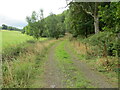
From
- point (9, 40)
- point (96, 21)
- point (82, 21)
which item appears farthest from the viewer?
point (9, 40)

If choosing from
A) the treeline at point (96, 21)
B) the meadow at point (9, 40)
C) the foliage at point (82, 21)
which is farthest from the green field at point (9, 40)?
the foliage at point (82, 21)

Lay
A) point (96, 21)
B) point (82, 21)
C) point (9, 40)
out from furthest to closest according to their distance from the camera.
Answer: point (9, 40), point (82, 21), point (96, 21)

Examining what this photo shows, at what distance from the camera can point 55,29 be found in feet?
106

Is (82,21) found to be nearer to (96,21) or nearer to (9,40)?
(96,21)

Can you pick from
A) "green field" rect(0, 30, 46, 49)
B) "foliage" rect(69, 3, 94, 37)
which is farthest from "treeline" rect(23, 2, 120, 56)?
"green field" rect(0, 30, 46, 49)

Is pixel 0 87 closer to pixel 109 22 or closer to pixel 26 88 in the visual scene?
pixel 26 88

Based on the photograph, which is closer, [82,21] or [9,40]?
[82,21]

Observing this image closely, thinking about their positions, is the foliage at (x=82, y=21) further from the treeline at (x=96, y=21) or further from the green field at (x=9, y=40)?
the green field at (x=9, y=40)

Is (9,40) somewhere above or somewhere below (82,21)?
below

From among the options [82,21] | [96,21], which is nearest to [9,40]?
[82,21]

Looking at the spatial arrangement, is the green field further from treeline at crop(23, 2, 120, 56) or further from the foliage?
the foliage

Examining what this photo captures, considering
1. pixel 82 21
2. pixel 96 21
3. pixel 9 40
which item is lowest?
pixel 9 40

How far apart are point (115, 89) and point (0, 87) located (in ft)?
14.3

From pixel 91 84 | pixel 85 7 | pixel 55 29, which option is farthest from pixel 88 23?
pixel 55 29
